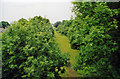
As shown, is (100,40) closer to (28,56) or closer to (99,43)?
(99,43)

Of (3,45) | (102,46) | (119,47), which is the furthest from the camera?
(3,45)

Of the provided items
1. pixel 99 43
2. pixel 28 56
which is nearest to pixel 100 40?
pixel 99 43

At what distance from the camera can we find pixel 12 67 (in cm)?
812

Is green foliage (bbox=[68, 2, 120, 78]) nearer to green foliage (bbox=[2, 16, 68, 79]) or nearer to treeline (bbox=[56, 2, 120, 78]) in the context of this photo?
treeline (bbox=[56, 2, 120, 78])

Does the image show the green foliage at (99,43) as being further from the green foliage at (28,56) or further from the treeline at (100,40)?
the green foliage at (28,56)

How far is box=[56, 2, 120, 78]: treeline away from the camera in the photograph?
6.78m

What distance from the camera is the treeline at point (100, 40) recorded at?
678 centimetres

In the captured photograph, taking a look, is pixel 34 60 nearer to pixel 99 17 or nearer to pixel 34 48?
pixel 34 48

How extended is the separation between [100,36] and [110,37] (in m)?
0.61

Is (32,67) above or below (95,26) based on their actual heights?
below

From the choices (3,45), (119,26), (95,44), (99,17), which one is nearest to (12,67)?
(3,45)

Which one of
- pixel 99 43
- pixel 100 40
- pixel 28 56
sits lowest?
pixel 28 56

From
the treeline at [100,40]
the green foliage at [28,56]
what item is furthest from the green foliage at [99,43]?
the green foliage at [28,56]

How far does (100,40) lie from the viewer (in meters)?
7.44
